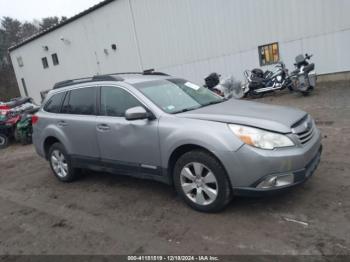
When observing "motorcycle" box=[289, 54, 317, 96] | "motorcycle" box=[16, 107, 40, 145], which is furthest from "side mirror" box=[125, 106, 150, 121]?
"motorcycle" box=[16, 107, 40, 145]

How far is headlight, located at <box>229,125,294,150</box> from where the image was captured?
352cm

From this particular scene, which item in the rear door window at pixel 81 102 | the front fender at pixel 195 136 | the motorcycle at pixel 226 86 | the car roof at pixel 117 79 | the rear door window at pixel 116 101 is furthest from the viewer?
the motorcycle at pixel 226 86

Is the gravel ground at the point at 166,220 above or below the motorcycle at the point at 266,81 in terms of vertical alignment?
below

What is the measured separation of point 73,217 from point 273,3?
435 inches

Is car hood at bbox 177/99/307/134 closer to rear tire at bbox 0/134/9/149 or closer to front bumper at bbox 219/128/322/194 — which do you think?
front bumper at bbox 219/128/322/194

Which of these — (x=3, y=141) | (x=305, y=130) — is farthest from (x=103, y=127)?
(x=3, y=141)

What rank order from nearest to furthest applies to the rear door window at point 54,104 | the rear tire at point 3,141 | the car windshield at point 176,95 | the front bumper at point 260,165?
the front bumper at point 260,165
the car windshield at point 176,95
the rear door window at point 54,104
the rear tire at point 3,141

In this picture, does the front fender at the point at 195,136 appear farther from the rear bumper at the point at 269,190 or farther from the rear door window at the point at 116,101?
the rear door window at the point at 116,101

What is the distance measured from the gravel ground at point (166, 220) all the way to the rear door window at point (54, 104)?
132 centimetres

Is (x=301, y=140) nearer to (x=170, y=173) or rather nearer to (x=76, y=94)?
(x=170, y=173)

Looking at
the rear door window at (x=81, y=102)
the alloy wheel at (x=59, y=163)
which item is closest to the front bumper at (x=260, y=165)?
the rear door window at (x=81, y=102)

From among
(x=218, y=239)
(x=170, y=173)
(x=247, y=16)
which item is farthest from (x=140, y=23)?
(x=218, y=239)

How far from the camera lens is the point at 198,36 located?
15.0 m

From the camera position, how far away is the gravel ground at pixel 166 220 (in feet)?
10.7
